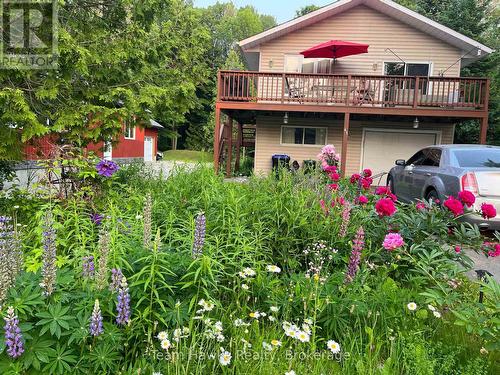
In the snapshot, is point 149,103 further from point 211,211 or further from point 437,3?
point 437,3

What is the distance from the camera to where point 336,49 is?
37.9 ft

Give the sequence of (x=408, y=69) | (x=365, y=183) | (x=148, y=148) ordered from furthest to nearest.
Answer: (x=148, y=148)
(x=408, y=69)
(x=365, y=183)

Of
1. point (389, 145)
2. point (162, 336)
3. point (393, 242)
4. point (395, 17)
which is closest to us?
point (162, 336)

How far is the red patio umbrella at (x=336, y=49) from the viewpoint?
1138cm

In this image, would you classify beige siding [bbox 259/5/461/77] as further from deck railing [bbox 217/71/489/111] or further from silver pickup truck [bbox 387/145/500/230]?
silver pickup truck [bbox 387/145/500/230]

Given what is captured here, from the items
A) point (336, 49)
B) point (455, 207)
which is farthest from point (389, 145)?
point (455, 207)

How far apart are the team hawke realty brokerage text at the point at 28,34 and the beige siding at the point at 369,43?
1027cm

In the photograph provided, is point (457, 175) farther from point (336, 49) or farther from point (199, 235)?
point (336, 49)

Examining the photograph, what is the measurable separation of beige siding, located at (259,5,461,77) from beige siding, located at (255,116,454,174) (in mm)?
2022

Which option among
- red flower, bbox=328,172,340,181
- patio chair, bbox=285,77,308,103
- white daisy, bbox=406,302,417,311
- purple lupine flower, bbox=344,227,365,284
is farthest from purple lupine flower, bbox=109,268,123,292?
patio chair, bbox=285,77,308,103

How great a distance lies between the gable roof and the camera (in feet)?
41.1

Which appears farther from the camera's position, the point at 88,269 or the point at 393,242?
the point at 393,242

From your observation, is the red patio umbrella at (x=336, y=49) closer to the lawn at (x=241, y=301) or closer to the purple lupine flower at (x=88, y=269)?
the lawn at (x=241, y=301)

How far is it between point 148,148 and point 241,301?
28.3m
